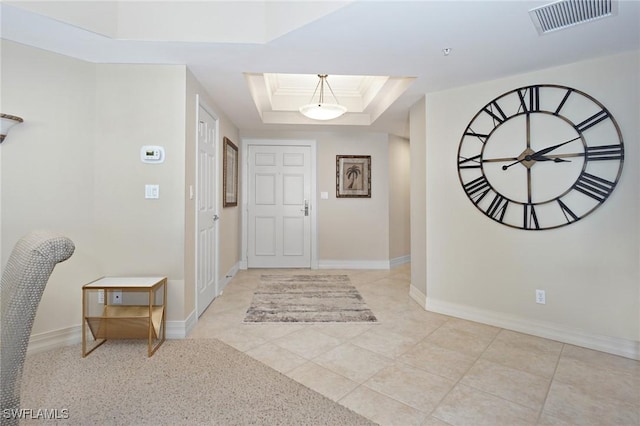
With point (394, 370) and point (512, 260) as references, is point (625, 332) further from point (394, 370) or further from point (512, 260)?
point (394, 370)

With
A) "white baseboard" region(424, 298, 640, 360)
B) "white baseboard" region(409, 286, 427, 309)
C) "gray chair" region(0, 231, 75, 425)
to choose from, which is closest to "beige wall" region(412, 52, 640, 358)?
"white baseboard" region(424, 298, 640, 360)

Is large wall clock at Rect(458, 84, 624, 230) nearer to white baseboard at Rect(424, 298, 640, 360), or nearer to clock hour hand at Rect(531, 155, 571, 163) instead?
clock hour hand at Rect(531, 155, 571, 163)

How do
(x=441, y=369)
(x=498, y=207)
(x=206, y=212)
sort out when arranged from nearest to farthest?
(x=441, y=369)
(x=498, y=207)
(x=206, y=212)

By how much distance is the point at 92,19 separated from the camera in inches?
79.2

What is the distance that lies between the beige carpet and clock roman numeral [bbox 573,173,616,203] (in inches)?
90.3

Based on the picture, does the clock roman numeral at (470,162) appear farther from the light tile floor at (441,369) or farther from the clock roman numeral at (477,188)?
the light tile floor at (441,369)

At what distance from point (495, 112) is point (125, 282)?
329cm

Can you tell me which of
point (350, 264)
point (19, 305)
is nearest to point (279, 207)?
point (350, 264)

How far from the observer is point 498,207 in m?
2.74

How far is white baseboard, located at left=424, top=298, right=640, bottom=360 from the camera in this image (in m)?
2.22

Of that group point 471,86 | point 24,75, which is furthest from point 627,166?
point 24,75

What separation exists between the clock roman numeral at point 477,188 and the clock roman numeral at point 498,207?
106 millimetres

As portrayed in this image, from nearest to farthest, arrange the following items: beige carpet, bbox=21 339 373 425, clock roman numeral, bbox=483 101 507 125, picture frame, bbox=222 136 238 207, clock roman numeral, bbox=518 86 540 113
Result: beige carpet, bbox=21 339 373 425 < clock roman numeral, bbox=518 86 540 113 < clock roman numeral, bbox=483 101 507 125 < picture frame, bbox=222 136 238 207

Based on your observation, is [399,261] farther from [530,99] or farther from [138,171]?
[138,171]
